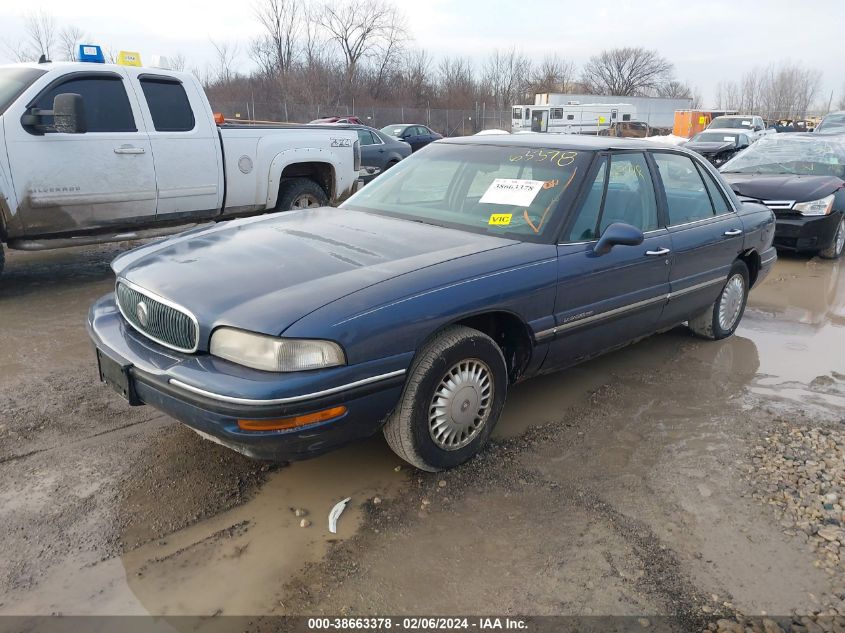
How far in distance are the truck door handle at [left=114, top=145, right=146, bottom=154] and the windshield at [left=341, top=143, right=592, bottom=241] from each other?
295 centimetres

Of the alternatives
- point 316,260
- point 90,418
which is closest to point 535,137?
point 316,260

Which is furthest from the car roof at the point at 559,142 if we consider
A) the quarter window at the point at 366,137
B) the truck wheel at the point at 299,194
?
the quarter window at the point at 366,137

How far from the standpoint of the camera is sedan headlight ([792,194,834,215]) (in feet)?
26.3

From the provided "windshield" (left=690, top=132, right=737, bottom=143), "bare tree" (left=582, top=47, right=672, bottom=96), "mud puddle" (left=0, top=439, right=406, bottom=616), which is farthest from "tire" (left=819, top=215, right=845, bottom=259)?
"bare tree" (left=582, top=47, right=672, bottom=96)

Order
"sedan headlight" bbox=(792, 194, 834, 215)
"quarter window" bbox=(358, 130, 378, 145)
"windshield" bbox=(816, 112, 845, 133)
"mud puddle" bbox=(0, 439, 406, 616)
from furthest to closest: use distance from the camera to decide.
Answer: "windshield" bbox=(816, 112, 845, 133), "quarter window" bbox=(358, 130, 378, 145), "sedan headlight" bbox=(792, 194, 834, 215), "mud puddle" bbox=(0, 439, 406, 616)

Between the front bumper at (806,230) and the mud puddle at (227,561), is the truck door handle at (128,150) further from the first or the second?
the front bumper at (806,230)

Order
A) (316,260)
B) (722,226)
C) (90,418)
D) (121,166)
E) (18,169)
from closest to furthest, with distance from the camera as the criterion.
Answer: (316,260) → (90,418) → (722,226) → (18,169) → (121,166)

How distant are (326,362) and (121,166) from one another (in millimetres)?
4576

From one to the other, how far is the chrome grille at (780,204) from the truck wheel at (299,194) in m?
5.57

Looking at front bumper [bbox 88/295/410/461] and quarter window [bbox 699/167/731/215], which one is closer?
front bumper [bbox 88/295/410/461]

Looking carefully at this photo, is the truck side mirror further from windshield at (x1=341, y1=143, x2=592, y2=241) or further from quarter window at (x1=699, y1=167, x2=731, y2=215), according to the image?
quarter window at (x1=699, y1=167, x2=731, y2=215)

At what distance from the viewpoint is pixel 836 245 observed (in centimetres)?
855

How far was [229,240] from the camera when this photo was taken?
3.45 m

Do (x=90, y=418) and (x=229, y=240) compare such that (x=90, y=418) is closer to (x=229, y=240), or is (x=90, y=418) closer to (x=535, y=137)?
(x=229, y=240)
